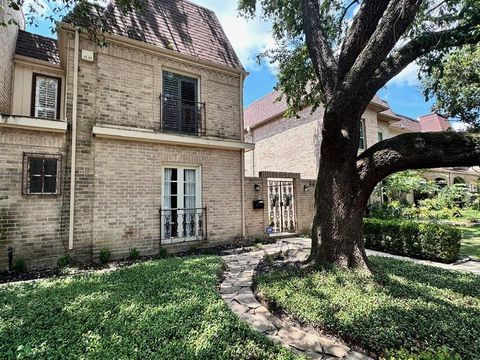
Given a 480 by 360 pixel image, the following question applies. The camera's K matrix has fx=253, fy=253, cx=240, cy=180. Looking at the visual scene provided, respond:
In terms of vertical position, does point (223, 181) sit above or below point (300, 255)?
above

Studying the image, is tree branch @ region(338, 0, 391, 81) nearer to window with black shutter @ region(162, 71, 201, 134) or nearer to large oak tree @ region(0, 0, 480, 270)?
large oak tree @ region(0, 0, 480, 270)

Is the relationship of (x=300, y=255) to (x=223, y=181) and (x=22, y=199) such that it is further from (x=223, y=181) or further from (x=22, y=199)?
(x=22, y=199)

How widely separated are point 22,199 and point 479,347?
27.2ft

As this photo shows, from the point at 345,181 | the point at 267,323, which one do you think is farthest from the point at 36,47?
the point at 267,323

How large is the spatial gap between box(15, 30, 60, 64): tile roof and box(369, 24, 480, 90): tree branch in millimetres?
10066

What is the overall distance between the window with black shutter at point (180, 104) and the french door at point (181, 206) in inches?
54.2

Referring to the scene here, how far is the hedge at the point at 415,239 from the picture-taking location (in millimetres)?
7027

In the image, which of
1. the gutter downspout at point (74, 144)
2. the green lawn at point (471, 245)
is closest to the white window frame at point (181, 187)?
the gutter downspout at point (74, 144)

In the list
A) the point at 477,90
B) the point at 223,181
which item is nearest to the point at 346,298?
the point at 223,181

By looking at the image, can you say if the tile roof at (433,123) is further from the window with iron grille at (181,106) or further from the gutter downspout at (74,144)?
the gutter downspout at (74,144)

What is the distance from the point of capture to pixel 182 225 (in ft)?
26.3

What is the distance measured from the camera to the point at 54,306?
3570mm

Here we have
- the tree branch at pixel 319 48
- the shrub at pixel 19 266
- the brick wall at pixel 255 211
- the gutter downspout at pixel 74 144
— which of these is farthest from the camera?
the brick wall at pixel 255 211

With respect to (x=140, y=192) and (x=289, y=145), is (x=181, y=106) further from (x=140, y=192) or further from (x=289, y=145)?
(x=289, y=145)
